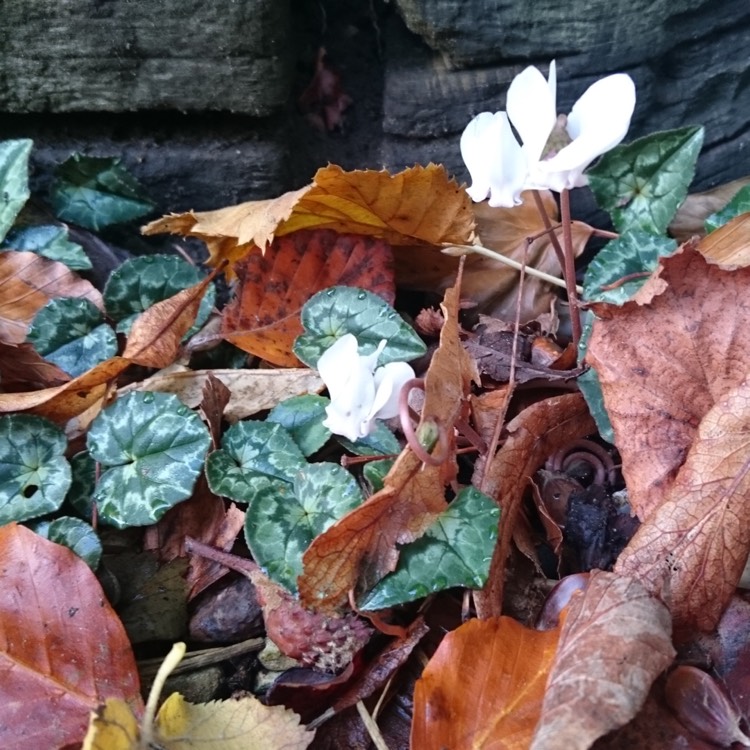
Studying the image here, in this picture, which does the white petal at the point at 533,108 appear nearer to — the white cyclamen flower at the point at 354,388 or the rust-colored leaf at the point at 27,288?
the white cyclamen flower at the point at 354,388

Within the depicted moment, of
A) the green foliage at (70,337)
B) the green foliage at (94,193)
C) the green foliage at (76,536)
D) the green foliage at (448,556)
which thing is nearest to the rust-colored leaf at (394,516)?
the green foliage at (448,556)

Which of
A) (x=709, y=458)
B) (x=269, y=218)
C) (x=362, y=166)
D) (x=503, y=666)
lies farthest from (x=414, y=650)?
(x=362, y=166)

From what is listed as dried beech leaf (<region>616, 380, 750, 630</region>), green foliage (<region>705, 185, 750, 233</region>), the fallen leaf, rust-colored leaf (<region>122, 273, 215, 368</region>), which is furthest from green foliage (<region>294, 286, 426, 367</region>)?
green foliage (<region>705, 185, 750, 233</region>)

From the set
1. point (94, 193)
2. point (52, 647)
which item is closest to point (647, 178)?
point (94, 193)

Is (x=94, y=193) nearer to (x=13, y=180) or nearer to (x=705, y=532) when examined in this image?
(x=13, y=180)

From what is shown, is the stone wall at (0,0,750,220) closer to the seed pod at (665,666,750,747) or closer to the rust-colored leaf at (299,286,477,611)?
the rust-colored leaf at (299,286,477,611)

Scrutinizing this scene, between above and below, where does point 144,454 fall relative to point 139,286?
below
